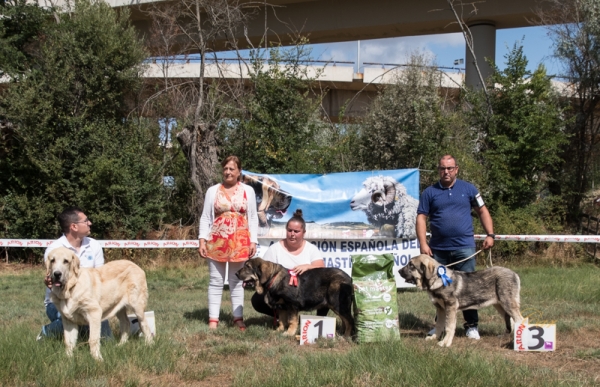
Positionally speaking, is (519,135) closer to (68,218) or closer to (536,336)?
(536,336)

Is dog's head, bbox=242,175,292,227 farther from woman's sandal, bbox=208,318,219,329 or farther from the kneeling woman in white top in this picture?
woman's sandal, bbox=208,318,219,329

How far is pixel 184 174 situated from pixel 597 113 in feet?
37.9

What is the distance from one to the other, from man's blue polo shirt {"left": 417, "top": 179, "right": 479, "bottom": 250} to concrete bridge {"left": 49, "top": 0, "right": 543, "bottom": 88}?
12.2 meters

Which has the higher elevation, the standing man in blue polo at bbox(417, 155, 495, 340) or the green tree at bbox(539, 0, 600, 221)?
the green tree at bbox(539, 0, 600, 221)

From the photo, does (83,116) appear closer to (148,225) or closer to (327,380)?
(148,225)

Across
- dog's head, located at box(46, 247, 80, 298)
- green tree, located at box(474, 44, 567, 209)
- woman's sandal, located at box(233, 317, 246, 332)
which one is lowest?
woman's sandal, located at box(233, 317, 246, 332)

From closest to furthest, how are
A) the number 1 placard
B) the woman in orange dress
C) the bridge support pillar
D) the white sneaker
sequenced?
the number 1 placard
the white sneaker
the woman in orange dress
the bridge support pillar

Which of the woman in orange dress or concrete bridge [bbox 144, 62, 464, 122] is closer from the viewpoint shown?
the woman in orange dress

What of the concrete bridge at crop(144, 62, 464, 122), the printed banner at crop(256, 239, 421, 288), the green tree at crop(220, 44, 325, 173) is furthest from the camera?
the concrete bridge at crop(144, 62, 464, 122)

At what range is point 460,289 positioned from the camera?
6.07 metres

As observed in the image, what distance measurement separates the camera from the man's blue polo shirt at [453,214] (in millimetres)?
6398

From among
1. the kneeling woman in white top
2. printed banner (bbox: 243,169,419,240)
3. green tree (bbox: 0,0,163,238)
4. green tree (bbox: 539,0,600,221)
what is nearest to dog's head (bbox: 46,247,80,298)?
the kneeling woman in white top

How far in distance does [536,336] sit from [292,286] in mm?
2545

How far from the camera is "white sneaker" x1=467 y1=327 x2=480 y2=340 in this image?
630 cm
